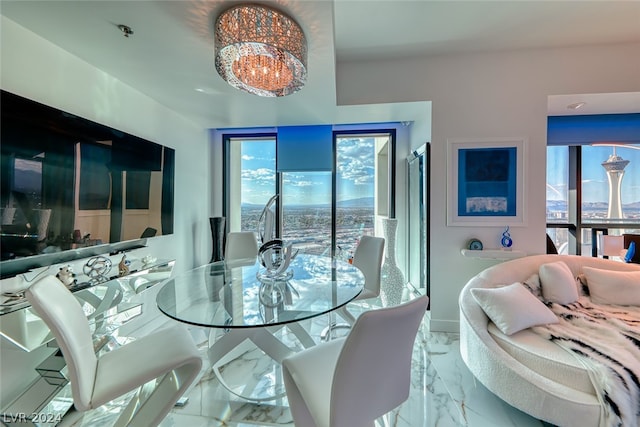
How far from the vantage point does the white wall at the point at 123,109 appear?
159cm

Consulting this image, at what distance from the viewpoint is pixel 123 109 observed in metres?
2.34

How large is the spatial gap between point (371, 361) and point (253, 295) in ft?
3.29

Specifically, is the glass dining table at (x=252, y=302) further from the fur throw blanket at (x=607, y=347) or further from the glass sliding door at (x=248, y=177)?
the glass sliding door at (x=248, y=177)

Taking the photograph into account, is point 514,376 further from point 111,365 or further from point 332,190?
point 332,190

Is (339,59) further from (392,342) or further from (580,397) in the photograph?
(580,397)

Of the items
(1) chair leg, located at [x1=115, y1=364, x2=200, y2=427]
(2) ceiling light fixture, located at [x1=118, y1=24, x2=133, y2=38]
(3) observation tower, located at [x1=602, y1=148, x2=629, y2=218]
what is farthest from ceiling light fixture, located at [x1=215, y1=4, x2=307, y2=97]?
(3) observation tower, located at [x1=602, y1=148, x2=629, y2=218]

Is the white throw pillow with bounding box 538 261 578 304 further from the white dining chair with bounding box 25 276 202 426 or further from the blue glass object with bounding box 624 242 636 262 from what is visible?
the white dining chair with bounding box 25 276 202 426

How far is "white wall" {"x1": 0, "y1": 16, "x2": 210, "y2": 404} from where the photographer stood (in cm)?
151

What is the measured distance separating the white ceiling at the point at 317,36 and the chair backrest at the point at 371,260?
5.10ft

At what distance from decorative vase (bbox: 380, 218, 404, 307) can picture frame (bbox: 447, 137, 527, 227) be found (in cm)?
74

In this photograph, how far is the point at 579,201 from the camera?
3.41 m

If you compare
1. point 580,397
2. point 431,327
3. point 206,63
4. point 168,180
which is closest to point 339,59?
point 206,63

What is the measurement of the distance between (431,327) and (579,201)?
2.75 m

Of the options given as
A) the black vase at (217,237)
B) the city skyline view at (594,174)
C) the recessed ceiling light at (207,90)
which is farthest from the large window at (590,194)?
the black vase at (217,237)
